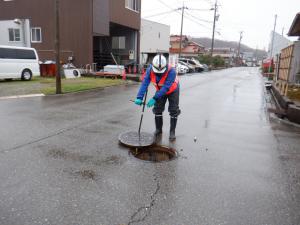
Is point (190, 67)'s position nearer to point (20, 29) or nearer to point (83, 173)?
point (20, 29)

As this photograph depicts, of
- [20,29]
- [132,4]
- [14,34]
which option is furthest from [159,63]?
[14,34]

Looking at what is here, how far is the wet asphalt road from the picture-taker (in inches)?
110

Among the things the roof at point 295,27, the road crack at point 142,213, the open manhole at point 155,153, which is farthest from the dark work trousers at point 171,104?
the roof at point 295,27

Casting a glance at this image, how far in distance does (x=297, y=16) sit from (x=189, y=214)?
38.1 feet

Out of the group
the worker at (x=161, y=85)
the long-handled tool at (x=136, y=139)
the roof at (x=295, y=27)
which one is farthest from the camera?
the roof at (x=295, y=27)

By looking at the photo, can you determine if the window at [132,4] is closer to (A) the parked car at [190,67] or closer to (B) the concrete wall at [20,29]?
(B) the concrete wall at [20,29]

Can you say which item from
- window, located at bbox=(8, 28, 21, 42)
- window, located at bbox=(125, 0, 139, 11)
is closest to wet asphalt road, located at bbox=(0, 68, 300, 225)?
window, located at bbox=(8, 28, 21, 42)

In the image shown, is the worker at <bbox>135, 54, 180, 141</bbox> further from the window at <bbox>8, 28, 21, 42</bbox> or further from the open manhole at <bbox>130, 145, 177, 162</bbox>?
the window at <bbox>8, 28, 21, 42</bbox>

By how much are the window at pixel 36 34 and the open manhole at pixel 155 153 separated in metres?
21.7

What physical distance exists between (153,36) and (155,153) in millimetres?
28731

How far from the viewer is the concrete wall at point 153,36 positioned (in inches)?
1161

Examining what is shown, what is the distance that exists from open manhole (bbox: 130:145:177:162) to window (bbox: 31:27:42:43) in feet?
71.3

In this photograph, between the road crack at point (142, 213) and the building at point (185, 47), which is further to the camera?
the building at point (185, 47)

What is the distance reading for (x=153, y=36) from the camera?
104 feet
